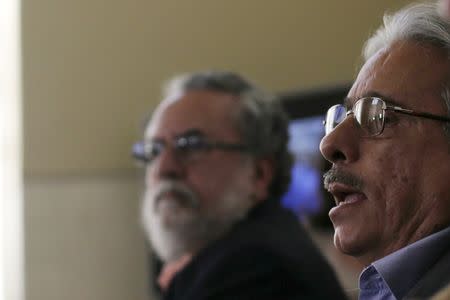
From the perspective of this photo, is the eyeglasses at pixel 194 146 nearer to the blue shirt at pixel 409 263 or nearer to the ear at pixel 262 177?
the ear at pixel 262 177

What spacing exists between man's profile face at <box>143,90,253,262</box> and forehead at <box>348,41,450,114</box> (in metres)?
1.03

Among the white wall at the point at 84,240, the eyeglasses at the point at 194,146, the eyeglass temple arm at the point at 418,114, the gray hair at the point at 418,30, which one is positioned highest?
the gray hair at the point at 418,30

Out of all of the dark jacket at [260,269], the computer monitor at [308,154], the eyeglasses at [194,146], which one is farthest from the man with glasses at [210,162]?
the computer monitor at [308,154]

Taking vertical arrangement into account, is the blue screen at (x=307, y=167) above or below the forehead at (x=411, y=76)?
below

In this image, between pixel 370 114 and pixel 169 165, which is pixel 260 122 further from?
pixel 370 114

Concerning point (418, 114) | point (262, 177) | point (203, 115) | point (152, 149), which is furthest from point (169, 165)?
point (418, 114)

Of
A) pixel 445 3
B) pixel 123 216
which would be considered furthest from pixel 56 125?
pixel 445 3

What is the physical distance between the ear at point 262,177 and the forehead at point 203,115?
0.40ft

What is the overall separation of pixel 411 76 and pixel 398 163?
0.47 ft

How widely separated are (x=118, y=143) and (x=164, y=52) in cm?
51

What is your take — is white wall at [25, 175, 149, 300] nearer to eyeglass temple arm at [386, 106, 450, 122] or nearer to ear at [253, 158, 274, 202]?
ear at [253, 158, 274, 202]

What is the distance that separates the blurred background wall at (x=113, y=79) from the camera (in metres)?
3.83

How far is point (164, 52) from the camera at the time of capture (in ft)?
13.0

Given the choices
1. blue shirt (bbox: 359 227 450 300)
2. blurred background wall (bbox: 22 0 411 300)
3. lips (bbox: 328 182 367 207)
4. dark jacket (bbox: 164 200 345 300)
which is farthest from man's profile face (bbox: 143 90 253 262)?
blurred background wall (bbox: 22 0 411 300)
